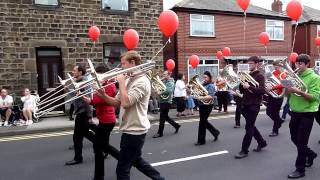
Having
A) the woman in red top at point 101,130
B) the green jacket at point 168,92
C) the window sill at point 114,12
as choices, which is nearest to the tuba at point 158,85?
the green jacket at point 168,92

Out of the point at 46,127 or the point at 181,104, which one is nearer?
the point at 46,127

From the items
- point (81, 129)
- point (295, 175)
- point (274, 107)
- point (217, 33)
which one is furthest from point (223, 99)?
point (295, 175)

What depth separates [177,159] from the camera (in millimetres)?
7043

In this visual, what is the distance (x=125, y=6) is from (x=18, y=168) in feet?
36.0

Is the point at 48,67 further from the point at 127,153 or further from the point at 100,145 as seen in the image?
the point at 127,153

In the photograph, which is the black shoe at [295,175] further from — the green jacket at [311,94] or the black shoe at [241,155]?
the black shoe at [241,155]

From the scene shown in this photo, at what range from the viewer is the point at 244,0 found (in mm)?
10633

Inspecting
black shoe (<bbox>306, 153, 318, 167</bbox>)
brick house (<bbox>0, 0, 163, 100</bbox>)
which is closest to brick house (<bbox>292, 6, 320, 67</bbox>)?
brick house (<bbox>0, 0, 163, 100</bbox>)

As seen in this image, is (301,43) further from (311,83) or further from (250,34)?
(311,83)

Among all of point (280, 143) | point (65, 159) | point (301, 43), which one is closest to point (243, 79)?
point (280, 143)

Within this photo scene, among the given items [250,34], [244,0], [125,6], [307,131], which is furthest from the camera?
[250,34]

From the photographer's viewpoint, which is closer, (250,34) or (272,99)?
(272,99)

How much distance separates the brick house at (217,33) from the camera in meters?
21.3

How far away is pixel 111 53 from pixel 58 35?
246cm
